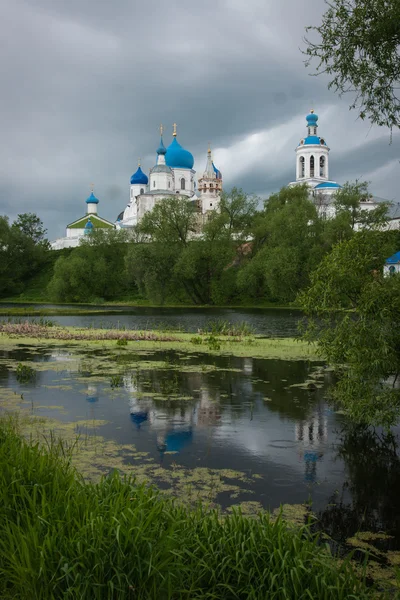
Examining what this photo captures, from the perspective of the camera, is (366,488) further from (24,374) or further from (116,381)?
(24,374)

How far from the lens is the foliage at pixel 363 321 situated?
754 cm

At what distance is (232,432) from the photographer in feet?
27.1

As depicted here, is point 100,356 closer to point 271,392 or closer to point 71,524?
point 271,392

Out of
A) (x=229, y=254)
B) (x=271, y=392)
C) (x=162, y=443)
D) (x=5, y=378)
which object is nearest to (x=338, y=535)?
(x=162, y=443)

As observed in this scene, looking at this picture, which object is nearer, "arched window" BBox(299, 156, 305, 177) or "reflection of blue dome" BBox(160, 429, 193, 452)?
"reflection of blue dome" BBox(160, 429, 193, 452)

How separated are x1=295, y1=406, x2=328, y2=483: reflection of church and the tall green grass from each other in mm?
2745

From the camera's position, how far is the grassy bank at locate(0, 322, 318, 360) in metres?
17.5

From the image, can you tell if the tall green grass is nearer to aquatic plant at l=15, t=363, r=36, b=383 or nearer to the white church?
aquatic plant at l=15, t=363, r=36, b=383

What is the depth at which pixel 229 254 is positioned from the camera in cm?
5272

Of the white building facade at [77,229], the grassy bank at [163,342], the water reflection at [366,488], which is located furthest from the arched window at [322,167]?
the water reflection at [366,488]

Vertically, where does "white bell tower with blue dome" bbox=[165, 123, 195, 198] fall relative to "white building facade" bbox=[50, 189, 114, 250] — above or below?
above

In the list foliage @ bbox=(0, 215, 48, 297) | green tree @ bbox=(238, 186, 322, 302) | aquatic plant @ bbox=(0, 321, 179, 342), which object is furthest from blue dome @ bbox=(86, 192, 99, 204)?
aquatic plant @ bbox=(0, 321, 179, 342)

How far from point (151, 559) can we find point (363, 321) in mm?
4957

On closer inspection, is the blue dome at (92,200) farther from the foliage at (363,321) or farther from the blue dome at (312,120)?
the foliage at (363,321)
